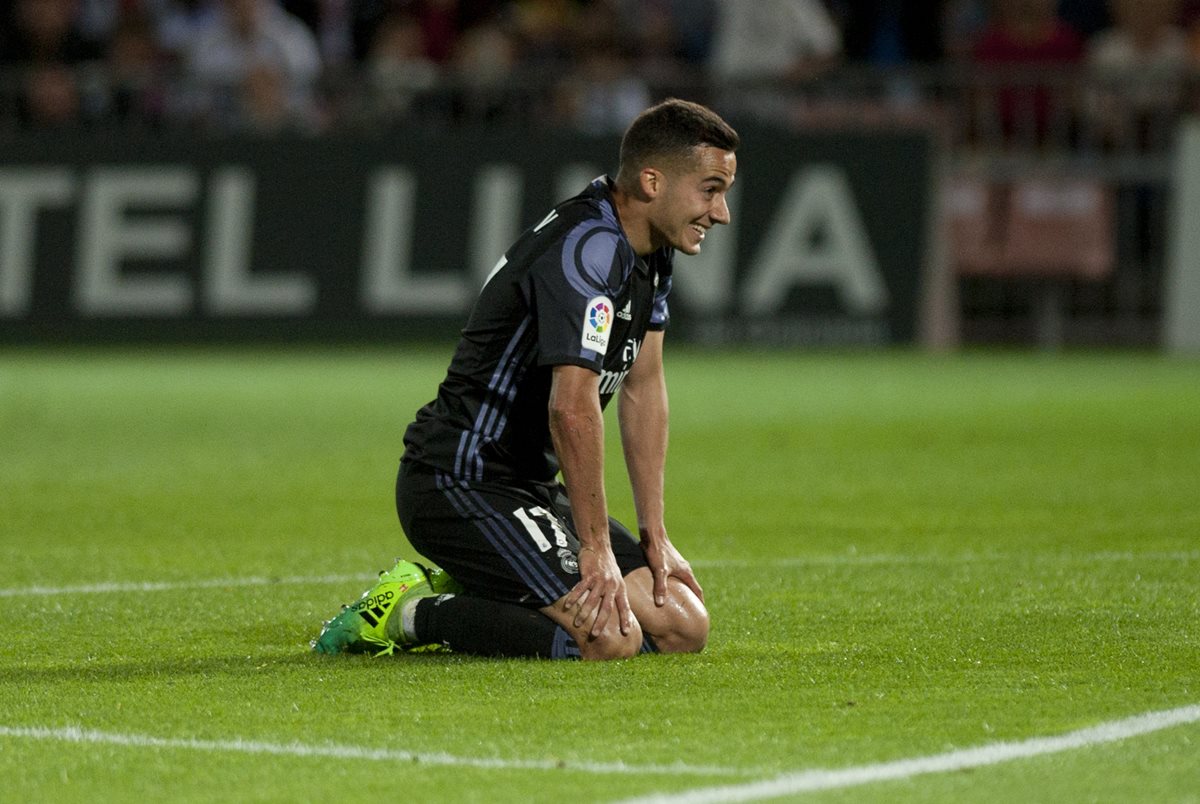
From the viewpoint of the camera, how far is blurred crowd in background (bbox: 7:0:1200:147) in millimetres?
18688

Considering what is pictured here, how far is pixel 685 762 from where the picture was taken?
4438 mm

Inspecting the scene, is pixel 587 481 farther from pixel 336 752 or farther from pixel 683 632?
pixel 336 752

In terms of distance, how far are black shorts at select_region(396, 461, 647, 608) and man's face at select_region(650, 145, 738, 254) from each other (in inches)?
33.6

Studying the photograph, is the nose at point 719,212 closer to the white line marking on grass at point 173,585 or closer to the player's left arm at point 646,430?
the player's left arm at point 646,430

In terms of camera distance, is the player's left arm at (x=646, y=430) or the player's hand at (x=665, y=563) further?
the player's left arm at (x=646, y=430)

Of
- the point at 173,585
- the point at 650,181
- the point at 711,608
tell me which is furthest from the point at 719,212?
the point at 173,585

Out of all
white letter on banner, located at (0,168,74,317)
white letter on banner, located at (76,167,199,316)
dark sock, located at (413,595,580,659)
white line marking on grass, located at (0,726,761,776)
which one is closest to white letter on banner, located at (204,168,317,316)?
white letter on banner, located at (76,167,199,316)

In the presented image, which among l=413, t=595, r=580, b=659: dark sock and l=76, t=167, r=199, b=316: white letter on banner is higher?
l=413, t=595, r=580, b=659: dark sock

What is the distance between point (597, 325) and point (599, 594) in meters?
0.71

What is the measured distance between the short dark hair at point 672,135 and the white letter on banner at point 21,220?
45.5ft

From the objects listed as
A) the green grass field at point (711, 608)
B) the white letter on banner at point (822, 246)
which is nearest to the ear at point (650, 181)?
the green grass field at point (711, 608)

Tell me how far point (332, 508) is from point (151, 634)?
3.24 m

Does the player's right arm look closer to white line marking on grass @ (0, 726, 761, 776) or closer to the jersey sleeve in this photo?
the jersey sleeve

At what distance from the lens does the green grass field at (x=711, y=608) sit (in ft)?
14.6
